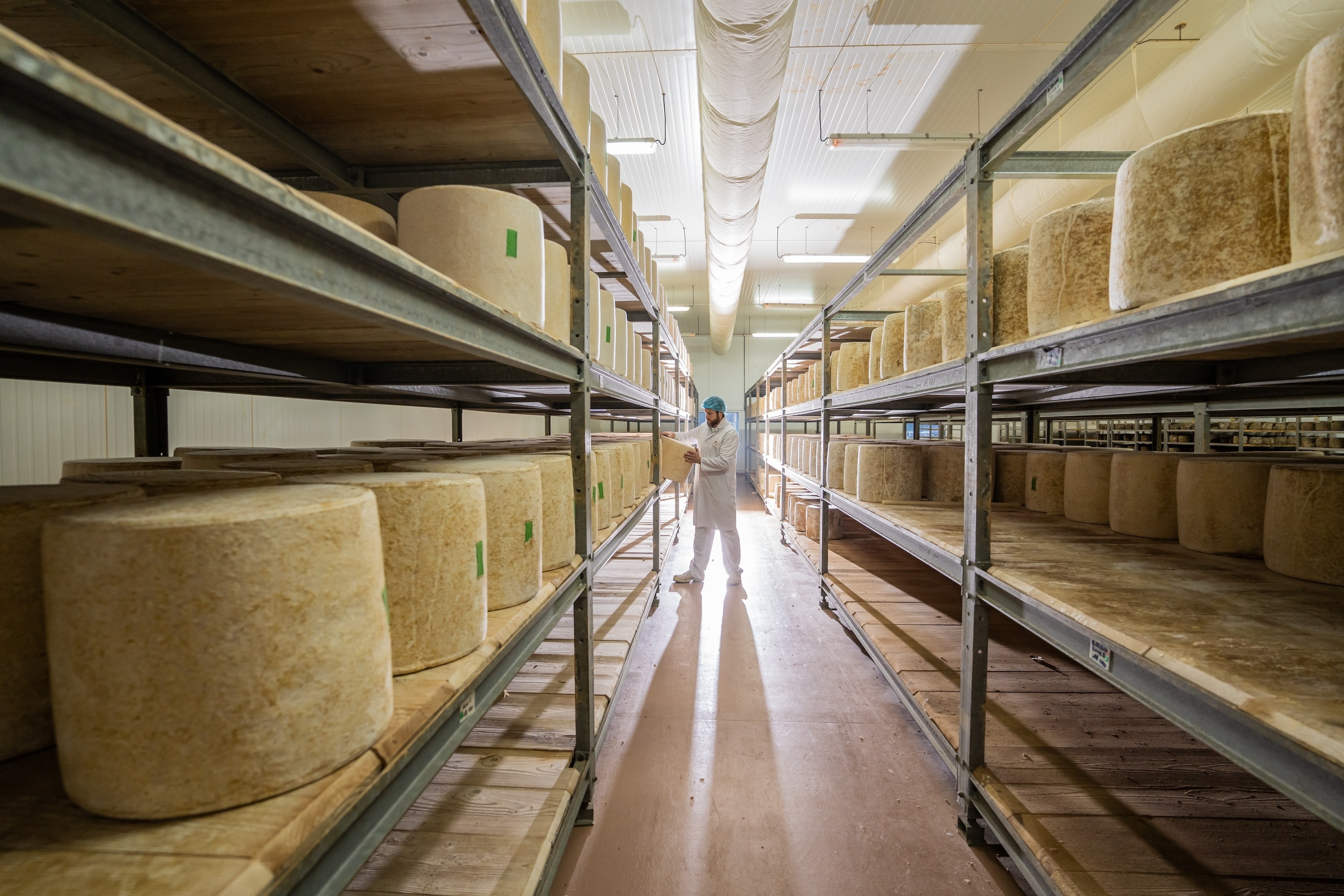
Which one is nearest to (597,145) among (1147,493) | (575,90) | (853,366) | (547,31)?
(575,90)

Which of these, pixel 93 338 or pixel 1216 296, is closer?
pixel 1216 296

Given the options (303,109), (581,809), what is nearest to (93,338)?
(303,109)

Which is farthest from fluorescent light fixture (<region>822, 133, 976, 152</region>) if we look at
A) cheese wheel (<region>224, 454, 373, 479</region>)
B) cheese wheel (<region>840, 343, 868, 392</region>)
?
cheese wheel (<region>224, 454, 373, 479</region>)

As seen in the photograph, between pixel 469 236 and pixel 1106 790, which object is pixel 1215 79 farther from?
pixel 469 236

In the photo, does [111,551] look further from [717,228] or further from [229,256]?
[717,228]

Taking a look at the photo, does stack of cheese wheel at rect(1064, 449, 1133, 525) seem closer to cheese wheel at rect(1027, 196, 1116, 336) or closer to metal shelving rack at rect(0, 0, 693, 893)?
cheese wheel at rect(1027, 196, 1116, 336)

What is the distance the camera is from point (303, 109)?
1277mm

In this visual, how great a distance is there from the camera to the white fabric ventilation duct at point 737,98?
8.50 feet

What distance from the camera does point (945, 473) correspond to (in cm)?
275

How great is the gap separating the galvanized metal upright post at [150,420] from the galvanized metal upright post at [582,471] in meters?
1.28

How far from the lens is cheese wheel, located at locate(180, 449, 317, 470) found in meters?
1.19

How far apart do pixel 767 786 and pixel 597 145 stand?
94.0 inches

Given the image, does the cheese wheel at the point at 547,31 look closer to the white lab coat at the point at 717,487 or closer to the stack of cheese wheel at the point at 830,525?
the white lab coat at the point at 717,487

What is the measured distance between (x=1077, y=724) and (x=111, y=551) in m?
2.41
